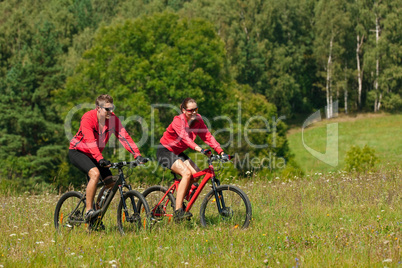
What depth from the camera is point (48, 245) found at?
564 centimetres

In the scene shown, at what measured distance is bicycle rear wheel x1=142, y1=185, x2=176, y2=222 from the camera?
7160mm

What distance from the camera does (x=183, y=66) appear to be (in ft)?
92.0

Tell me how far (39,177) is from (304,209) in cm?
2709

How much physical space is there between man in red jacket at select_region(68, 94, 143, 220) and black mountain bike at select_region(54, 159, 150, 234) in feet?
0.46

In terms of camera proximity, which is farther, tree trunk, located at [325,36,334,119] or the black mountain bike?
tree trunk, located at [325,36,334,119]

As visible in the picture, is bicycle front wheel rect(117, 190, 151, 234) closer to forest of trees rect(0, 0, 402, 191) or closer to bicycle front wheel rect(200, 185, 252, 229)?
bicycle front wheel rect(200, 185, 252, 229)

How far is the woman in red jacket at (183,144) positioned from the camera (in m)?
6.83

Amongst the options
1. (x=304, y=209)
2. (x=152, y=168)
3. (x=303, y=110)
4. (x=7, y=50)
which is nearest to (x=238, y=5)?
(x=303, y=110)

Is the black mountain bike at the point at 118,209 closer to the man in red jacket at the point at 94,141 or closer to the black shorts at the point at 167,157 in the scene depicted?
the man in red jacket at the point at 94,141

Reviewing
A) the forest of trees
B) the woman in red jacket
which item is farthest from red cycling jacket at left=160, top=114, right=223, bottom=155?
the forest of trees

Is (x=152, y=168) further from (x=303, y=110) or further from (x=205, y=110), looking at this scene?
(x=303, y=110)

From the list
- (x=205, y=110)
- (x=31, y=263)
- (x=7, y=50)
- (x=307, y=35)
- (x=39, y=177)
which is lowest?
(x=39, y=177)

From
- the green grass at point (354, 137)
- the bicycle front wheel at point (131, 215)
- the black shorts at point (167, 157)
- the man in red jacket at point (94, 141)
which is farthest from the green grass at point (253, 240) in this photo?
the green grass at point (354, 137)

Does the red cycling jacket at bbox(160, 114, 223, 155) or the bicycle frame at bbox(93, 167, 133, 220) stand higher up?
the red cycling jacket at bbox(160, 114, 223, 155)
